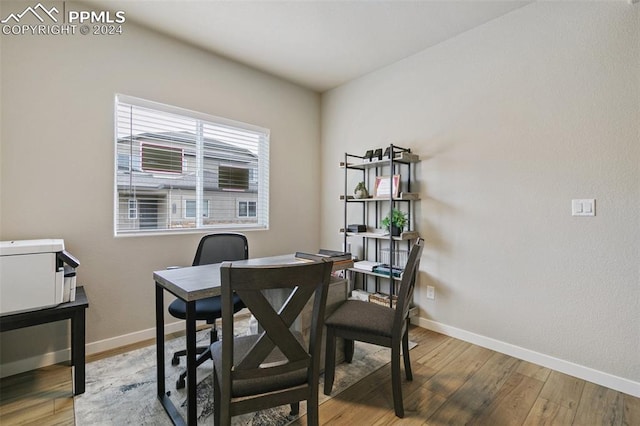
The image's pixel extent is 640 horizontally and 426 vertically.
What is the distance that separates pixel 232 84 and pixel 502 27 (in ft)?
8.33

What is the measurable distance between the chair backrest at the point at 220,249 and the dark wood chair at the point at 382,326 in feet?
3.62

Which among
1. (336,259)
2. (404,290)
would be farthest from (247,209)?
(404,290)

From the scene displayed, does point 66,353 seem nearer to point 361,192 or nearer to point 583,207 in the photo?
point 361,192

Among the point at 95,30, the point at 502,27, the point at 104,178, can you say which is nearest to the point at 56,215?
the point at 104,178

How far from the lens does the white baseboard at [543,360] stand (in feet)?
6.15

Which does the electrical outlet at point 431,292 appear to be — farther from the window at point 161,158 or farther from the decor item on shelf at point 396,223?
the window at point 161,158

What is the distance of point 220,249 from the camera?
253cm

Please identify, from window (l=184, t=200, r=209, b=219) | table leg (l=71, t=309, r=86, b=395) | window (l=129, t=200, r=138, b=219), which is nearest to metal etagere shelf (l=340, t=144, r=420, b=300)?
window (l=184, t=200, r=209, b=219)

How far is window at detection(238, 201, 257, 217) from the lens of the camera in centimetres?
322

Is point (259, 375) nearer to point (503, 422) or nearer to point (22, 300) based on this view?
point (503, 422)

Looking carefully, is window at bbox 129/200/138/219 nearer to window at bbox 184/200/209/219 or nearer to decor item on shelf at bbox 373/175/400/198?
window at bbox 184/200/209/219

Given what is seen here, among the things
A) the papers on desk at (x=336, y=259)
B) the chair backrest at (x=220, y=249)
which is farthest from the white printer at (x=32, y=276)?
the papers on desk at (x=336, y=259)

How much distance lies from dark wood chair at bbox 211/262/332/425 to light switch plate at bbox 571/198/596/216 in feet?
6.50

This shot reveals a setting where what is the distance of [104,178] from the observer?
7.63 ft
